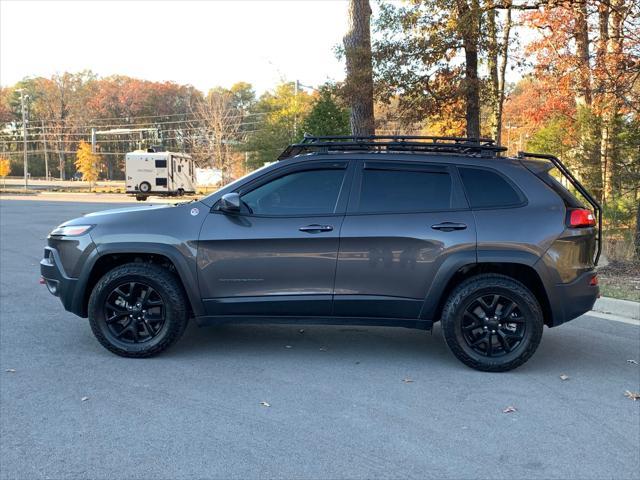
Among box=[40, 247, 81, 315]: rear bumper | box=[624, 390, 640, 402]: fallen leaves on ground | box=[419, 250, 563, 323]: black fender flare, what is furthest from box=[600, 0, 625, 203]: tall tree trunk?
box=[40, 247, 81, 315]: rear bumper

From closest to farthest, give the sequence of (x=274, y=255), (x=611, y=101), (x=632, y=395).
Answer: (x=632, y=395) < (x=274, y=255) < (x=611, y=101)

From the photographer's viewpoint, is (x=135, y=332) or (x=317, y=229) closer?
(x=317, y=229)

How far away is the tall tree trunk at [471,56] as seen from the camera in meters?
10.2

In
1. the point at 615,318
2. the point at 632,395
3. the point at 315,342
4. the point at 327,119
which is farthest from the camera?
the point at 327,119

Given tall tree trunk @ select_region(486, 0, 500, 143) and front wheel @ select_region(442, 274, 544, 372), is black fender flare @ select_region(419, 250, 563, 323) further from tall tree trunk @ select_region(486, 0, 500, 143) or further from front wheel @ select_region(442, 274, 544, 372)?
tall tree trunk @ select_region(486, 0, 500, 143)

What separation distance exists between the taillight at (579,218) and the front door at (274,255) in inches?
74.5

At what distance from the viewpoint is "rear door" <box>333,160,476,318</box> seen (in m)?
4.75

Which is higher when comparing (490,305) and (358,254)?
(358,254)

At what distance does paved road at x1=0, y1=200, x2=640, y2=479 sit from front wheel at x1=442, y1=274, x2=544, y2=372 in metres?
0.15

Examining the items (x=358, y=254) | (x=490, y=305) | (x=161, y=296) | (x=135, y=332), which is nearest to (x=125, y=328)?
(x=135, y=332)

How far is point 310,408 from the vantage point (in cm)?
399

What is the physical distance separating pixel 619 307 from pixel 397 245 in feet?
11.9

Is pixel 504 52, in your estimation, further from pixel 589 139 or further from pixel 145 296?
pixel 145 296

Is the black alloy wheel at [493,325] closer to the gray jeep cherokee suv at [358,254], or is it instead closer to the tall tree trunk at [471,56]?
the gray jeep cherokee suv at [358,254]
